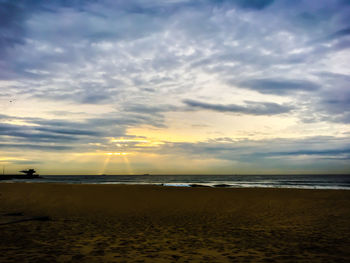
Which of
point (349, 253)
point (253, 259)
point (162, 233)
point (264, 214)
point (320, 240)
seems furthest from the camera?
point (264, 214)

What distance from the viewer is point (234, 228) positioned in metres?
11.2

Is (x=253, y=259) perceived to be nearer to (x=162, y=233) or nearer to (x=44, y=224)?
(x=162, y=233)

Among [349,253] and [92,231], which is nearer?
[349,253]

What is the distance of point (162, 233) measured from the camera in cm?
1015

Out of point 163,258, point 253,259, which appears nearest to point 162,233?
point 163,258

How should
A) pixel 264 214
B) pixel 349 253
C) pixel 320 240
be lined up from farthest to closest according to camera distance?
1. pixel 264 214
2. pixel 320 240
3. pixel 349 253

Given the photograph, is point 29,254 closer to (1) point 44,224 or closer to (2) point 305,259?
(1) point 44,224

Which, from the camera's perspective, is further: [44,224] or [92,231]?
[44,224]

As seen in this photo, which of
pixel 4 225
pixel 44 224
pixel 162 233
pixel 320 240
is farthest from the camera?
pixel 44 224

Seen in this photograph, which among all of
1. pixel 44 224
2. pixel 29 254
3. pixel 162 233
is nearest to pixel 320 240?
pixel 162 233

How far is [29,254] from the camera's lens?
23.4 feet

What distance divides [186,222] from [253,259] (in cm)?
599

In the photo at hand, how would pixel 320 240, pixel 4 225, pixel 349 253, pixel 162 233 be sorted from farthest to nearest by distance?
pixel 4 225 < pixel 162 233 < pixel 320 240 < pixel 349 253

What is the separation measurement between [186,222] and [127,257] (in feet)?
19.5
